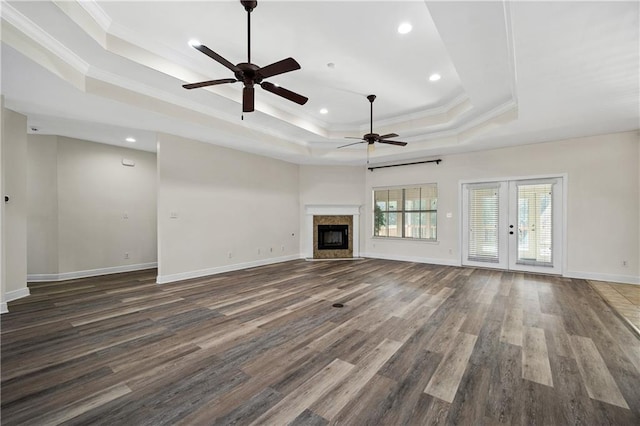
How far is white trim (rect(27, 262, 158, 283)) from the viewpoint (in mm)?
5328

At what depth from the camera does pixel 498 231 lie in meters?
6.25

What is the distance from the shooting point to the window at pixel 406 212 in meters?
7.21

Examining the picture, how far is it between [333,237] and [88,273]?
5897mm

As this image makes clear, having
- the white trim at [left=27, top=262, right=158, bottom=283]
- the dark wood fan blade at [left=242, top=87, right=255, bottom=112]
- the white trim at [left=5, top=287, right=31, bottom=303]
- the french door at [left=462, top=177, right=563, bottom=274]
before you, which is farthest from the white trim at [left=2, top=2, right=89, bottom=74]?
the french door at [left=462, top=177, right=563, bottom=274]

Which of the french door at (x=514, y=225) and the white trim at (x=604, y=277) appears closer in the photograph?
the white trim at (x=604, y=277)

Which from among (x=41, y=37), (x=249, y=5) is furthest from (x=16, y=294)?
(x=249, y=5)

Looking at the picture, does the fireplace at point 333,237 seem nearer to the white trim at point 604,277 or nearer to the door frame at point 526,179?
the door frame at point 526,179

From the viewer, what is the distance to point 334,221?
8188mm

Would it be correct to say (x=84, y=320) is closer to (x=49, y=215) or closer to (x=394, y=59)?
(x=49, y=215)

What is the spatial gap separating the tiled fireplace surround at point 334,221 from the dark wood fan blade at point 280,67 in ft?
17.8

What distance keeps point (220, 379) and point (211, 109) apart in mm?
4236

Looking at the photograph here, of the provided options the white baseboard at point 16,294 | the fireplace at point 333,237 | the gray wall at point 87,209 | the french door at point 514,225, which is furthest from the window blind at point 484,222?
the white baseboard at point 16,294

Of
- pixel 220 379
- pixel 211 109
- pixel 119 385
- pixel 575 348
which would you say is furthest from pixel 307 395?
pixel 211 109

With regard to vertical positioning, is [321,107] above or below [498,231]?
above
